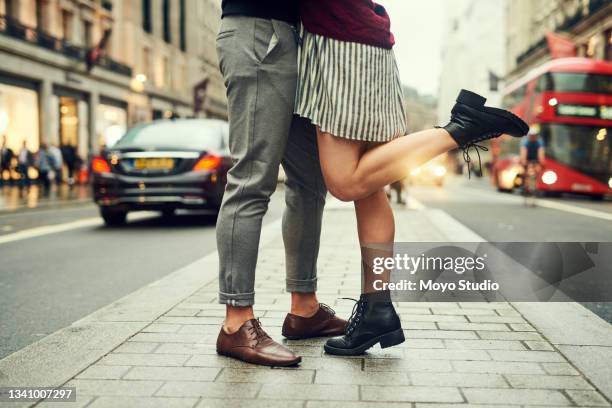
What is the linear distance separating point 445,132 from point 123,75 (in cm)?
3620

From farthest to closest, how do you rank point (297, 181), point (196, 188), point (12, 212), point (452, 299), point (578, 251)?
point (12, 212) < point (196, 188) < point (578, 251) < point (452, 299) < point (297, 181)

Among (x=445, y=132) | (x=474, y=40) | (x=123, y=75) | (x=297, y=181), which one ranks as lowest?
(x=297, y=181)

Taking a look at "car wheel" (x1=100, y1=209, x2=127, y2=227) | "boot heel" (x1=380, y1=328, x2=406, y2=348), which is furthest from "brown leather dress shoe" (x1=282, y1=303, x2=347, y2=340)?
"car wheel" (x1=100, y1=209, x2=127, y2=227)

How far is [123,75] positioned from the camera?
1436 inches

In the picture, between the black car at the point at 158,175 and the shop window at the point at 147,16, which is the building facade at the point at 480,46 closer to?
the shop window at the point at 147,16

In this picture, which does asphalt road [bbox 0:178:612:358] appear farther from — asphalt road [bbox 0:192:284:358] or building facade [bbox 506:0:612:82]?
building facade [bbox 506:0:612:82]

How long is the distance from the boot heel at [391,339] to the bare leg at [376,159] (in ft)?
1.74

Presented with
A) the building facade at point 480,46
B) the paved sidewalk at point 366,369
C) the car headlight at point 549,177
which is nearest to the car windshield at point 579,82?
the car headlight at point 549,177

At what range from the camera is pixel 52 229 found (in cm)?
859

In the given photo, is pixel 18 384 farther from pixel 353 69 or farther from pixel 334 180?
pixel 353 69

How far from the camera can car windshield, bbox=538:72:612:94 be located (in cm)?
1814

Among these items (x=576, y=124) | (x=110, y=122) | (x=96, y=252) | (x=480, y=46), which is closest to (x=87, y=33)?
(x=110, y=122)

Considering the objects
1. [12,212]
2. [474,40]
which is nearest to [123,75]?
[12,212]

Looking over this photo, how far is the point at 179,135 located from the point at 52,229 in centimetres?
204
